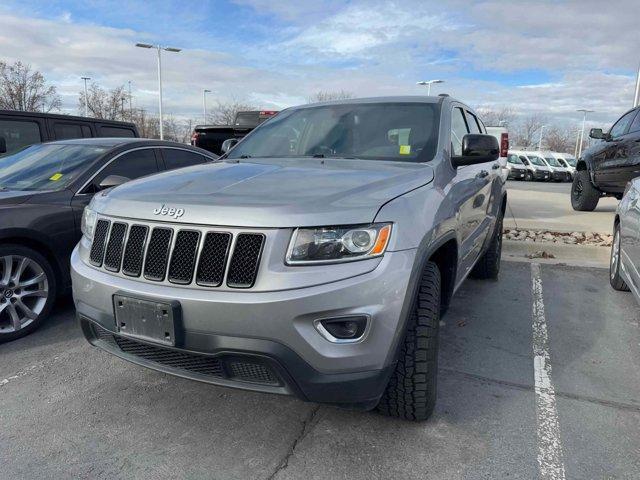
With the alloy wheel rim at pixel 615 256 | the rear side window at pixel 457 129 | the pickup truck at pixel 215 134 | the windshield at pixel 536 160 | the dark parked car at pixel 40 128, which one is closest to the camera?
the rear side window at pixel 457 129

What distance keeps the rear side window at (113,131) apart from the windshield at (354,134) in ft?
12.6

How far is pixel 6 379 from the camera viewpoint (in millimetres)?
3242

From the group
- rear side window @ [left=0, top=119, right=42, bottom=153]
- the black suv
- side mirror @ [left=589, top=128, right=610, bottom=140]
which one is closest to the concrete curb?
the black suv

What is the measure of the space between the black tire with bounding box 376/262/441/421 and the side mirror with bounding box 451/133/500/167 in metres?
0.99

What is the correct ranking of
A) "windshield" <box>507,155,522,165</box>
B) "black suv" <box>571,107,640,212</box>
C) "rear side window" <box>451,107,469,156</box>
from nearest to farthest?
"rear side window" <box>451,107,469,156</box> < "black suv" <box>571,107,640,212</box> < "windshield" <box>507,155,522,165</box>

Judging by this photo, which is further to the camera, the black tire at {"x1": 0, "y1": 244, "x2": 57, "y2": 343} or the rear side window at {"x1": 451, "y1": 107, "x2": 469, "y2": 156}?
the black tire at {"x1": 0, "y1": 244, "x2": 57, "y2": 343}

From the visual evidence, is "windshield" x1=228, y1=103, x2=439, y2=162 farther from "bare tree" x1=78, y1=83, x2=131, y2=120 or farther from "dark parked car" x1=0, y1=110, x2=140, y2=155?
"bare tree" x1=78, y1=83, x2=131, y2=120

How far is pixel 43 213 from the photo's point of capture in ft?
13.1

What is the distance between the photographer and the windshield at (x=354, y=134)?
131 inches

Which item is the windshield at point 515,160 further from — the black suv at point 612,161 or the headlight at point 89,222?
the headlight at point 89,222

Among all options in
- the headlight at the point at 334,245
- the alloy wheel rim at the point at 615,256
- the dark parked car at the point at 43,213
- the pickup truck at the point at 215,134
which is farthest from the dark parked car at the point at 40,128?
the alloy wheel rim at the point at 615,256

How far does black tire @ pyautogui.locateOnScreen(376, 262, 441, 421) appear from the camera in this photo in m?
2.45

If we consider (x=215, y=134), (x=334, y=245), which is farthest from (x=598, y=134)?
(x=334, y=245)

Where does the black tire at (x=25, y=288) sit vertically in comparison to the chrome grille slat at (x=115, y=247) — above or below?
below
